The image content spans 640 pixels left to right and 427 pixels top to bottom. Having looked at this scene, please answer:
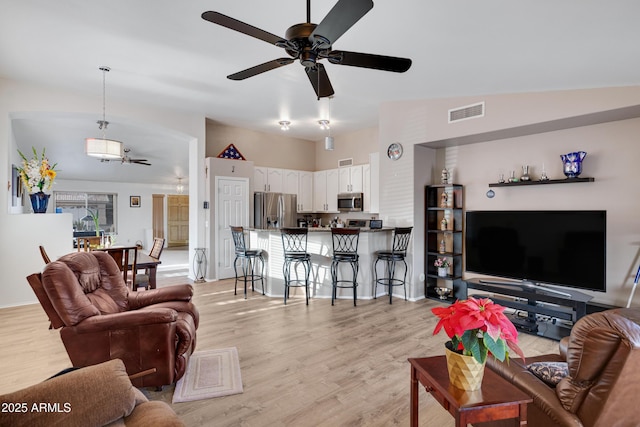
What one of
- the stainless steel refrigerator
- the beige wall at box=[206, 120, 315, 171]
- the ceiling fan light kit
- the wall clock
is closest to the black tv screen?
the wall clock

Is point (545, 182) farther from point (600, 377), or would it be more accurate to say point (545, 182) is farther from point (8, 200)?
point (8, 200)

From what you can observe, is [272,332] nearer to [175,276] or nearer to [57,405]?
[57,405]

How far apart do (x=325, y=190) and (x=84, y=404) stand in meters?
6.91

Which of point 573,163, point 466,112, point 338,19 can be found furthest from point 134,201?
point 573,163

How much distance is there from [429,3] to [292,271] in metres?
3.92

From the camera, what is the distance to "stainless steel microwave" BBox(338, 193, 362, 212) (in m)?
7.00

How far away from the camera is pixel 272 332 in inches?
145

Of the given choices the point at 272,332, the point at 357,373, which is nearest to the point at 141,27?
the point at 272,332

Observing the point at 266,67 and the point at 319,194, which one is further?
the point at 319,194

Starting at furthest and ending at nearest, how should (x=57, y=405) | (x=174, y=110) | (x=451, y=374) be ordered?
(x=174, y=110) → (x=451, y=374) → (x=57, y=405)

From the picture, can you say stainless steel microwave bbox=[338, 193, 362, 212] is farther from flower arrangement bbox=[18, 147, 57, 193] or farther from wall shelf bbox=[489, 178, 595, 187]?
flower arrangement bbox=[18, 147, 57, 193]

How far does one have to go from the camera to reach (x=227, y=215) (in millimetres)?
6586

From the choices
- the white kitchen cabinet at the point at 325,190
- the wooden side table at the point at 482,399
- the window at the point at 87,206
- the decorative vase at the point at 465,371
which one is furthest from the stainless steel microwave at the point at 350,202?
the window at the point at 87,206

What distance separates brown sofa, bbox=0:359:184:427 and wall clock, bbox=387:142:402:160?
4.63 meters
